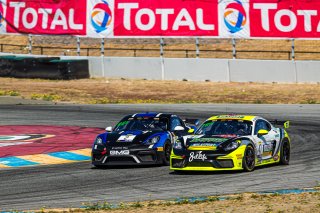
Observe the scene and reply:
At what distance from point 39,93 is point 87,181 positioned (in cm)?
2048

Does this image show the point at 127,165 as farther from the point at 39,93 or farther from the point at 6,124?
the point at 39,93

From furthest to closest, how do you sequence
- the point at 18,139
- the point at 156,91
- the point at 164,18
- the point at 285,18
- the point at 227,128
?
the point at 164,18 < the point at 156,91 < the point at 285,18 < the point at 18,139 < the point at 227,128

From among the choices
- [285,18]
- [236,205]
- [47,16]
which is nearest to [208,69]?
[285,18]

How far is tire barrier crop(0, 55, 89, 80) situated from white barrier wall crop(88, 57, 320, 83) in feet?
2.71

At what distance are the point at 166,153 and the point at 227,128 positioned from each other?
1.47 meters

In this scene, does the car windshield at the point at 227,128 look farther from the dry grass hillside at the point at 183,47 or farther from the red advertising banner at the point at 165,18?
the dry grass hillside at the point at 183,47

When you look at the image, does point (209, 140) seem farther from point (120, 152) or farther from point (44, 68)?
point (44, 68)

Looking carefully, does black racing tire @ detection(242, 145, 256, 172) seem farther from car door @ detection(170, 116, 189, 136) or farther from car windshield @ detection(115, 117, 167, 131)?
car windshield @ detection(115, 117, 167, 131)

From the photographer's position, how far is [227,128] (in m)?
18.5

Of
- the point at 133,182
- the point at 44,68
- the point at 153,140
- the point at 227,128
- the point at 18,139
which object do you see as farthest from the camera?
the point at 44,68

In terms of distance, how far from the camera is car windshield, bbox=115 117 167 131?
19812 millimetres

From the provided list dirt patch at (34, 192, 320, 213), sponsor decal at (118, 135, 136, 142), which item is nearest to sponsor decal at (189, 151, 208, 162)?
sponsor decal at (118, 135, 136, 142)

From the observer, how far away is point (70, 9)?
138 feet

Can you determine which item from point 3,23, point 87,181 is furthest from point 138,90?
point 87,181
